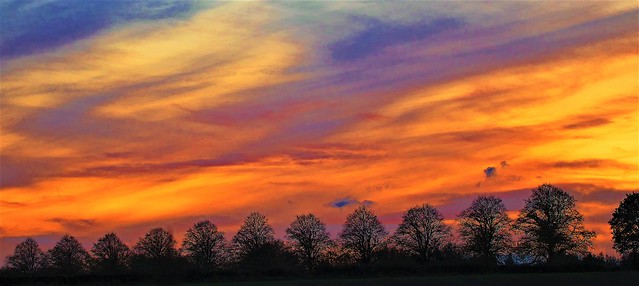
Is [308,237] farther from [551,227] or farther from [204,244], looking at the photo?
[551,227]

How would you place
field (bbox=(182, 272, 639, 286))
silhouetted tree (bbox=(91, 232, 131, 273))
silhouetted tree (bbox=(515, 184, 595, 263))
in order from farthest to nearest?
silhouetted tree (bbox=(91, 232, 131, 273)) → silhouetted tree (bbox=(515, 184, 595, 263)) → field (bbox=(182, 272, 639, 286))

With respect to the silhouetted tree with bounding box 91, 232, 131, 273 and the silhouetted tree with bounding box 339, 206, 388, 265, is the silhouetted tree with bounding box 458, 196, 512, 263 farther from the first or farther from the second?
the silhouetted tree with bounding box 91, 232, 131, 273

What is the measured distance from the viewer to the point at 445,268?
9012cm

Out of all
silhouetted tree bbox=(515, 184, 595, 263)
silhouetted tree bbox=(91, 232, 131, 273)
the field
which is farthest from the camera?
silhouetted tree bbox=(91, 232, 131, 273)

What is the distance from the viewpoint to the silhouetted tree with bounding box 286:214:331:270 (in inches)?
4909

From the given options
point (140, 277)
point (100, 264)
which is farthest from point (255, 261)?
point (140, 277)

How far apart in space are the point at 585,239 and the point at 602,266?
17.2 meters

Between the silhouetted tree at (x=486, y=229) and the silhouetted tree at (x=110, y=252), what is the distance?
2430 inches

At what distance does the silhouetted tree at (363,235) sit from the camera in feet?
405

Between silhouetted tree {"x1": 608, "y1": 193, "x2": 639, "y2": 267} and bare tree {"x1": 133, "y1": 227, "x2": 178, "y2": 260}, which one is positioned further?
bare tree {"x1": 133, "y1": 227, "x2": 178, "y2": 260}

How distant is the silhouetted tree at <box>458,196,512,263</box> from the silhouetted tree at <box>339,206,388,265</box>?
1537 cm

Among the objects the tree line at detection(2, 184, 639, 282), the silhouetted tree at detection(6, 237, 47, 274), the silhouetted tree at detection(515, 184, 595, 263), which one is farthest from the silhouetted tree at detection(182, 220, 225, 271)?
the silhouetted tree at detection(515, 184, 595, 263)

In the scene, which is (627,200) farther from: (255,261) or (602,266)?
(255,261)

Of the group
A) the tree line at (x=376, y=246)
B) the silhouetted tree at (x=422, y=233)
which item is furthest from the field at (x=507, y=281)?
the silhouetted tree at (x=422, y=233)
